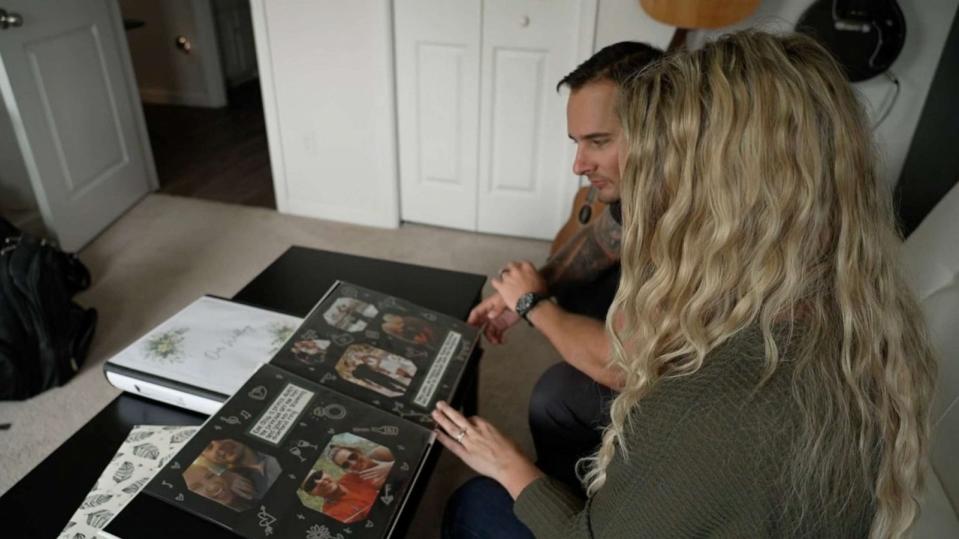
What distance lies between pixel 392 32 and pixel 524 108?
1.78 ft

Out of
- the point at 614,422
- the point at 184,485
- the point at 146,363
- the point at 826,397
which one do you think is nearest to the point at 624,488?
the point at 614,422

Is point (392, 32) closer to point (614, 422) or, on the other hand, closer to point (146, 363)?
point (146, 363)

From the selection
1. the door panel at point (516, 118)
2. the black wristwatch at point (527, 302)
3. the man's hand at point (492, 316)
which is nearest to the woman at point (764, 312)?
the black wristwatch at point (527, 302)

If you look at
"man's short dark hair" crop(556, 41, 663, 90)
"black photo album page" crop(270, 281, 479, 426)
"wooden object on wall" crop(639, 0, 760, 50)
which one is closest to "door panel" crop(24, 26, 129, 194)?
"black photo album page" crop(270, 281, 479, 426)

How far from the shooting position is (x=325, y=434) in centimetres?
87

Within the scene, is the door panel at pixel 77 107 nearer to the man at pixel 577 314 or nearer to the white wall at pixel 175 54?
the white wall at pixel 175 54

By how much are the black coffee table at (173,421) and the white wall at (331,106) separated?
108 cm

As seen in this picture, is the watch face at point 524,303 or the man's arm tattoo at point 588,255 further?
the man's arm tattoo at point 588,255

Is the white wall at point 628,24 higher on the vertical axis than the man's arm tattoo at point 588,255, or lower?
higher

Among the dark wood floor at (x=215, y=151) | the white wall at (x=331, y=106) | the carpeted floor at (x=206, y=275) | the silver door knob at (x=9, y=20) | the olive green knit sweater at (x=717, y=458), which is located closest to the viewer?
the olive green knit sweater at (x=717, y=458)

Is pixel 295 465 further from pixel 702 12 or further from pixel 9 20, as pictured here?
pixel 9 20

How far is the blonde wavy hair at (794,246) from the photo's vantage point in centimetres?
58

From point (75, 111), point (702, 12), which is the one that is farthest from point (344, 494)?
point (75, 111)

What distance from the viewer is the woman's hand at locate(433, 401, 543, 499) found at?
86 centimetres
